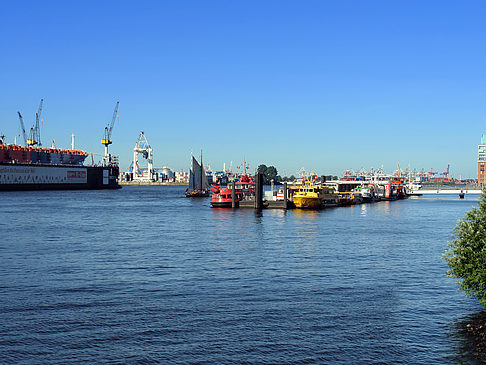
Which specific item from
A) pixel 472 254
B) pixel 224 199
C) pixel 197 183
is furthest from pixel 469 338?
pixel 197 183

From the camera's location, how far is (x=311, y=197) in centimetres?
12531

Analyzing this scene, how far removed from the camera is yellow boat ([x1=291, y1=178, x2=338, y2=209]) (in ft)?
408

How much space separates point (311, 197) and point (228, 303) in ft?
317

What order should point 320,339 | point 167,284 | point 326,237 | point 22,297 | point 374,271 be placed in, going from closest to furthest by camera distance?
point 320,339
point 22,297
point 167,284
point 374,271
point 326,237

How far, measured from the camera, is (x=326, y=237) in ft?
212

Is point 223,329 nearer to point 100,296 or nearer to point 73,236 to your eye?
point 100,296

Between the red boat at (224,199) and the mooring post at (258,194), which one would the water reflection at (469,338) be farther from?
the red boat at (224,199)

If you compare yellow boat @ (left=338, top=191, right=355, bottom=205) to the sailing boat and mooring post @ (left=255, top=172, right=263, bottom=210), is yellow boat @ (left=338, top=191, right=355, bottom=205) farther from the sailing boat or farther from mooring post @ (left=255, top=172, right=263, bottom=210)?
the sailing boat

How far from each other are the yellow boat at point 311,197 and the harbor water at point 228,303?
6506 cm

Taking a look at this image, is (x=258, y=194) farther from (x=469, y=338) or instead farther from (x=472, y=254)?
(x=469, y=338)

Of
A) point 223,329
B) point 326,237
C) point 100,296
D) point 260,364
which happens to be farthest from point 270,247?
point 260,364

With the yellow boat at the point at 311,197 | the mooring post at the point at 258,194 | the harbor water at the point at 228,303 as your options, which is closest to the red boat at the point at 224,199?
the mooring post at the point at 258,194

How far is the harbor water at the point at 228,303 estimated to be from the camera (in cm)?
2272

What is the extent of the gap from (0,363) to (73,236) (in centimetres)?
4519
